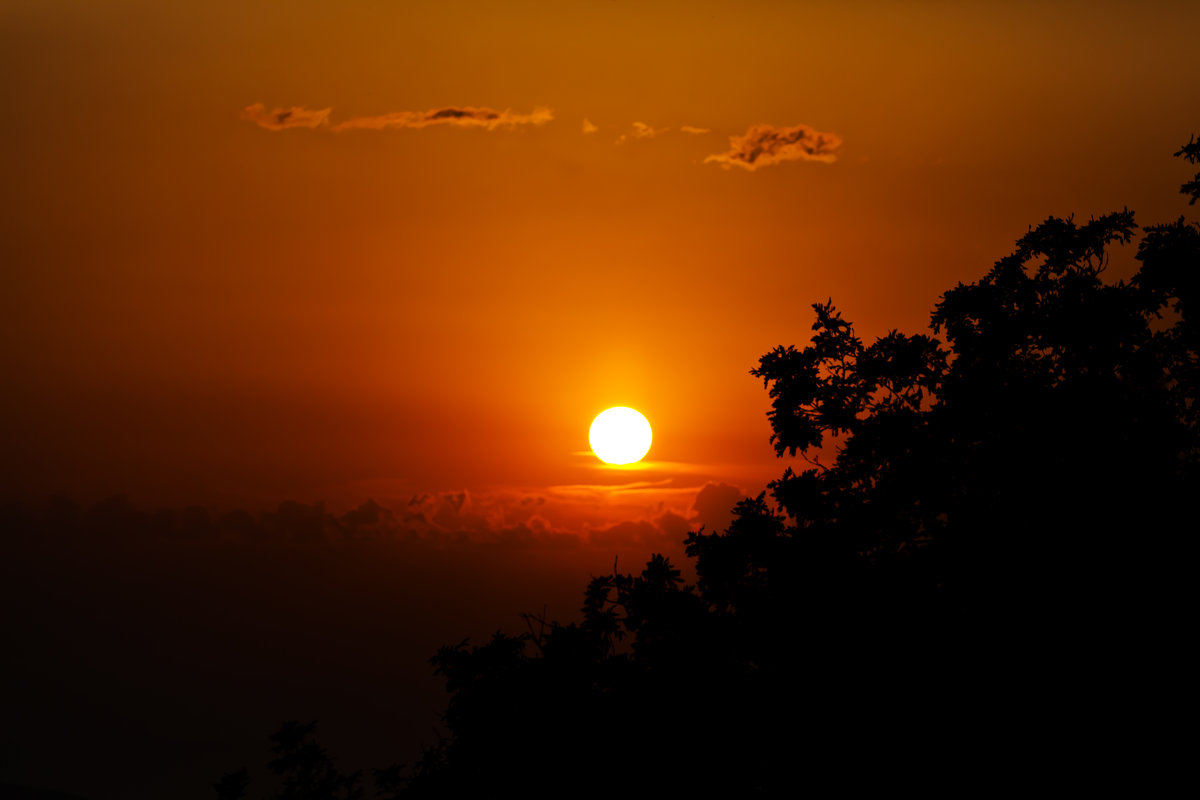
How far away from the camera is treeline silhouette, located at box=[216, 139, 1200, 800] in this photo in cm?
1672

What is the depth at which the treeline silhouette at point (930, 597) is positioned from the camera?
1672 cm

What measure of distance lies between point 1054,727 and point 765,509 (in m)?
7.37

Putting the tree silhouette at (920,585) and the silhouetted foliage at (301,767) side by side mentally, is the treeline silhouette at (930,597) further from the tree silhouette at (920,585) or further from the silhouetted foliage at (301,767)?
the silhouetted foliage at (301,767)

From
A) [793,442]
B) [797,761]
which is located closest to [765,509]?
[793,442]

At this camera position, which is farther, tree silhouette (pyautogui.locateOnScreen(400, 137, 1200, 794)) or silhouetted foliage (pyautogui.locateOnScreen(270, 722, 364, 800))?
silhouetted foliage (pyautogui.locateOnScreen(270, 722, 364, 800))

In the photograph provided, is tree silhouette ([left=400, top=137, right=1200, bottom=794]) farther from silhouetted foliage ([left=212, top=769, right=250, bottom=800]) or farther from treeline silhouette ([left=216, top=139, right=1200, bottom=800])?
silhouetted foliage ([left=212, top=769, right=250, bottom=800])

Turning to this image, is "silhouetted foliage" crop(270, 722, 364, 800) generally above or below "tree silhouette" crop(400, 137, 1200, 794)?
below

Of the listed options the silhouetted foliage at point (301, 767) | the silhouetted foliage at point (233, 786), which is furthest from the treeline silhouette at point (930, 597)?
the silhouetted foliage at point (233, 786)

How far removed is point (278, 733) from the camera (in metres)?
56.1

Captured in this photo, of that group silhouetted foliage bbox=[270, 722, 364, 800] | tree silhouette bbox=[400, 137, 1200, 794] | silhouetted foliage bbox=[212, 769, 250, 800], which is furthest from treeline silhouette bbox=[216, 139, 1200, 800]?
silhouetted foliage bbox=[212, 769, 250, 800]

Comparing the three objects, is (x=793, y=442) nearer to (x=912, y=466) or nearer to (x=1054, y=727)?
(x=912, y=466)

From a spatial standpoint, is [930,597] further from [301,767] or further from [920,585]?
[301,767]

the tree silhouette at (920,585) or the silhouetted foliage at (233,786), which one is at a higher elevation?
the tree silhouette at (920,585)

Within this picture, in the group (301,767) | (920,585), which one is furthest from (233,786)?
(920,585)
